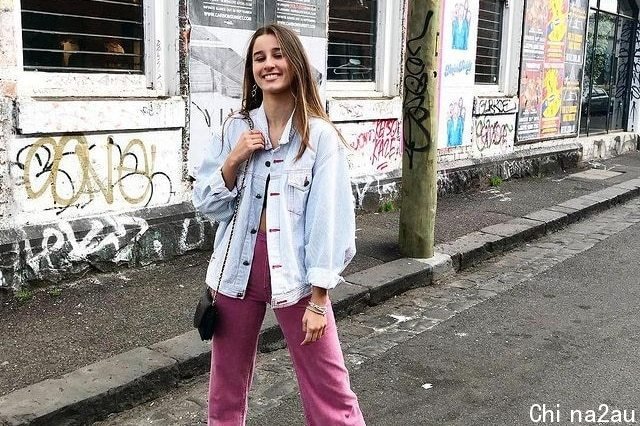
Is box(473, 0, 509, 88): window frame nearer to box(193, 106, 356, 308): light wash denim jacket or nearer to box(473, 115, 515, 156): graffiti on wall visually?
box(473, 115, 515, 156): graffiti on wall

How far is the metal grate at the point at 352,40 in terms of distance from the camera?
7730 millimetres

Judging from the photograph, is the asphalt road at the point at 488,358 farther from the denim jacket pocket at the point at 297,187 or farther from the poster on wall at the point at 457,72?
the poster on wall at the point at 457,72

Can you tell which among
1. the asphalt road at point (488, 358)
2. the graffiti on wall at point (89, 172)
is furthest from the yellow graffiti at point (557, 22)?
the graffiti on wall at point (89, 172)

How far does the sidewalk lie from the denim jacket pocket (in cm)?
167

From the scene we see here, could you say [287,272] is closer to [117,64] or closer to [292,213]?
[292,213]

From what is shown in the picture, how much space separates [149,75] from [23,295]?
6.78 feet

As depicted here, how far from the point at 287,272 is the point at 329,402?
518 mm

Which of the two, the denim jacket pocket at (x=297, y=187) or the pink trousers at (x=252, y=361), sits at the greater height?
the denim jacket pocket at (x=297, y=187)

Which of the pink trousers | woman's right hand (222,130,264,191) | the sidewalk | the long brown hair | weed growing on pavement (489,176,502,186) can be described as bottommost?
the sidewalk

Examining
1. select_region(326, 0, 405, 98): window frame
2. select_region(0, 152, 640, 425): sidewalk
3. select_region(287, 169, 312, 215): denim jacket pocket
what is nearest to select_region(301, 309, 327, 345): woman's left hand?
select_region(287, 169, 312, 215): denim jacket pocket

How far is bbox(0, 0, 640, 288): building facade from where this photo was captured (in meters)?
4.76

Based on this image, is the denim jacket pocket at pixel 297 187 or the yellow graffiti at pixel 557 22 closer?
the denim jacket pocket at pixel 297 187

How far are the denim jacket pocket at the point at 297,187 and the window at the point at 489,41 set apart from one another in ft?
27.1

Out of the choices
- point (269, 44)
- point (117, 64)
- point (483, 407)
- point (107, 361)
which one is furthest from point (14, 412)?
point (117, 64)
